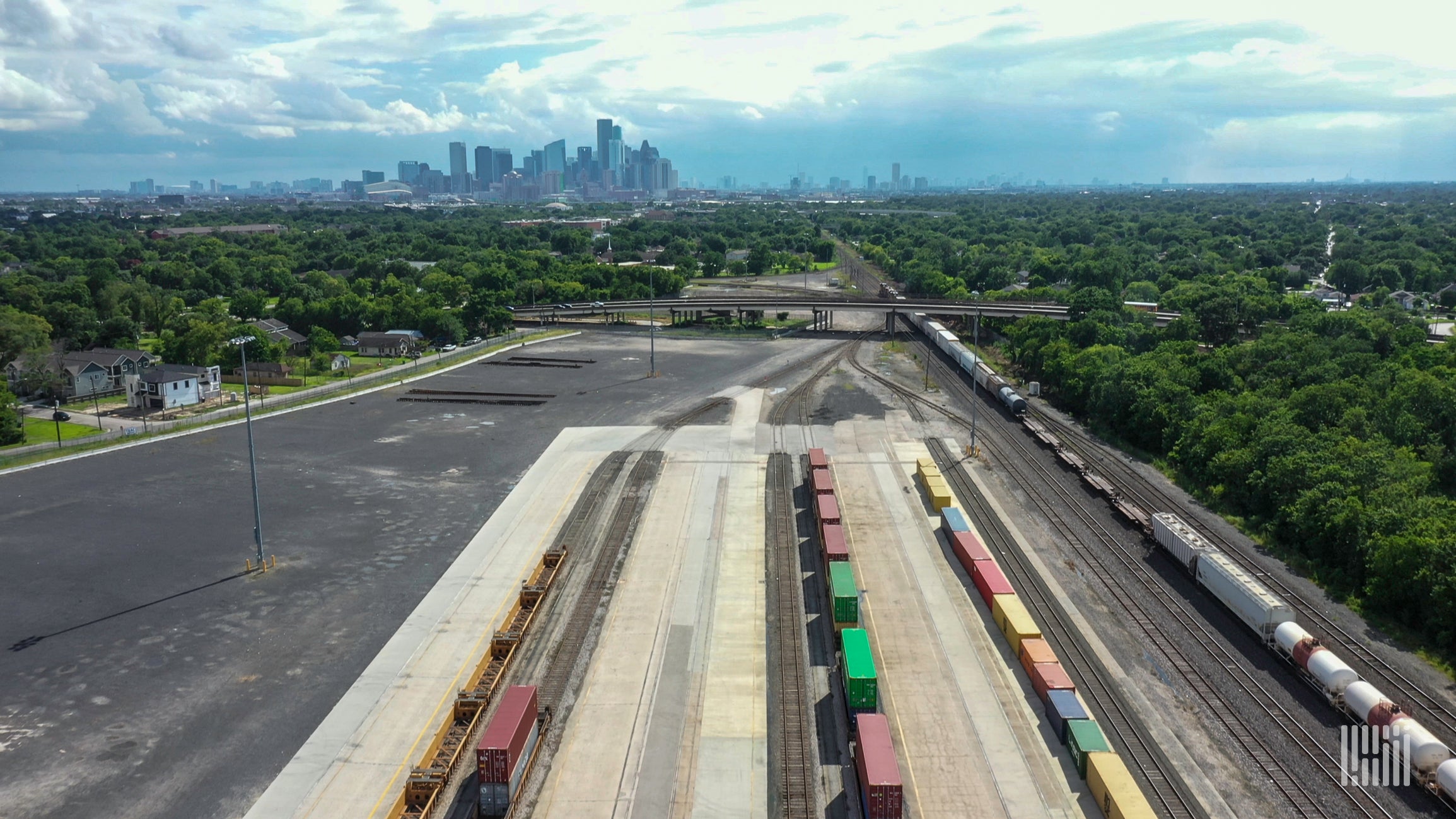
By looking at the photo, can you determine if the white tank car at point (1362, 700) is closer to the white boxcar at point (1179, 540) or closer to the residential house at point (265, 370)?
the white boxcar at point (1179, 540)

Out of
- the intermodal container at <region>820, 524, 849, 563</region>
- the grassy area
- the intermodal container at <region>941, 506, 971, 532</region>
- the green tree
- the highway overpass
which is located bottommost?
the intermodal container at <region>941, 506, 971, 532</region>

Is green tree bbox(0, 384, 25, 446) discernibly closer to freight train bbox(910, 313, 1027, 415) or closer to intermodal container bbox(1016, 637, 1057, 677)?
intermodal container bbox(1016, 637, 1057, 677)

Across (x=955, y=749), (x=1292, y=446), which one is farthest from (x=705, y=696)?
(x=1292, y=446)

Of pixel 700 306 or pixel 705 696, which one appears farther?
pixel 700 306

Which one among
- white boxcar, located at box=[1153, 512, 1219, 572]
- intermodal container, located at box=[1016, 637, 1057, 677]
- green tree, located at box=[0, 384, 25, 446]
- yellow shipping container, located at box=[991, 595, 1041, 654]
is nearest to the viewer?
intermodal container, located at box=[1016, 637, 1057, 677]

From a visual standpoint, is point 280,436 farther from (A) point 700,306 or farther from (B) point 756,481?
(A) point 700,306

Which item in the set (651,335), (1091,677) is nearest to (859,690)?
(1091,677)

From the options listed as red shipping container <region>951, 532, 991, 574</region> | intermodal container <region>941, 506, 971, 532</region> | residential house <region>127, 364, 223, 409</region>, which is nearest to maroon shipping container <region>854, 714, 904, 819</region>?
red shipping container <region>951, 532, 991, 574</region>
